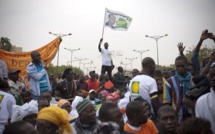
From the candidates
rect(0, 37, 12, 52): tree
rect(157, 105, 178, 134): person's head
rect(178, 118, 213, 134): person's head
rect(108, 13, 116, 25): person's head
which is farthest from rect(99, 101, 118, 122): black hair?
rect(0, 37, 12, 52): tree

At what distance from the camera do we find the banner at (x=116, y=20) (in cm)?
1176

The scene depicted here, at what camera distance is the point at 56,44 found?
11789 mm

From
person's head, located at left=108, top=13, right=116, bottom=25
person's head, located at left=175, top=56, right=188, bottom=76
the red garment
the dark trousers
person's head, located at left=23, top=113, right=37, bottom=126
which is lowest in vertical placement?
person's head, located at left=23, top=113, right=37, bottom=126

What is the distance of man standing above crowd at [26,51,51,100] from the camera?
6.65 meters

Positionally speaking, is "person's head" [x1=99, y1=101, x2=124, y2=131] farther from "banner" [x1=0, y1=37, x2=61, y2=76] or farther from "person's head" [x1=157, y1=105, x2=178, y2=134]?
"banner" [x1=0, y1=37, x2=61, y2=76]

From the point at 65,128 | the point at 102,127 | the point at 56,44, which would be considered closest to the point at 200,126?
the point at 102,127

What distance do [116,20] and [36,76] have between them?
6160mm

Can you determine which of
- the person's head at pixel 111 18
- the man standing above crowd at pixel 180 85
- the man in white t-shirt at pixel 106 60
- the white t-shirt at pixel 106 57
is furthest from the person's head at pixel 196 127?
the person's head at pixel 111 18

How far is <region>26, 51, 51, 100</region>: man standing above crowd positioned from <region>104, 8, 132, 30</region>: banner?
5612mm

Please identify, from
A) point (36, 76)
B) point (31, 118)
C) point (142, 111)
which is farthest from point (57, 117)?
point (36, 76)

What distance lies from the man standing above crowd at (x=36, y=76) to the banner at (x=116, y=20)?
561 centimetres

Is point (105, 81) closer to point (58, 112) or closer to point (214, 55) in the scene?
point (214, 55)

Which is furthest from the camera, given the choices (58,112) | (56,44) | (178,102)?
(56,44)

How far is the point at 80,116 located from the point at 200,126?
175 cm
